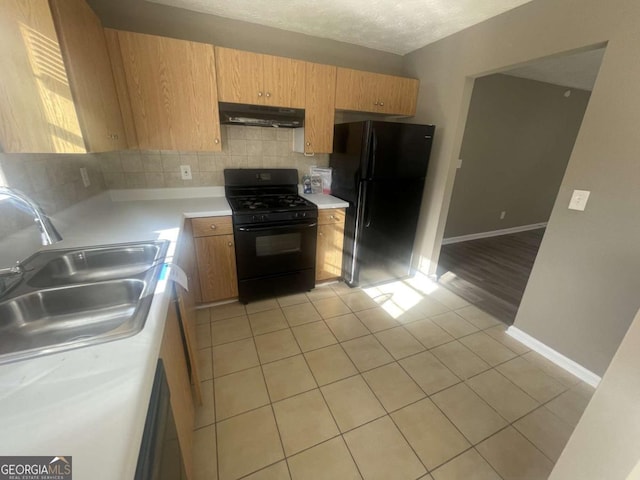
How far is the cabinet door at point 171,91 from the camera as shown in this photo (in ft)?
5.81

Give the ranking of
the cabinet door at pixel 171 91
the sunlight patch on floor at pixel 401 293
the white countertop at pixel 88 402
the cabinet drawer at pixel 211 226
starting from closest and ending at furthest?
the white countertop at pixel 88 402 → the cabinet door at pixel 171 91 → the cabinet drawer at pixel 211 226 → the sunlight patch on floor at pixel 401 293

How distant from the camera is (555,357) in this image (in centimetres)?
187

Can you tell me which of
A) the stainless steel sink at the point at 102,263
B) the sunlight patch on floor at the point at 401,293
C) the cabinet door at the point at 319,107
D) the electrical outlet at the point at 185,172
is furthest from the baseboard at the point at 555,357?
the electrical outlet at the point at 185,172

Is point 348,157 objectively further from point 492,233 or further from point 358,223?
point 492,233

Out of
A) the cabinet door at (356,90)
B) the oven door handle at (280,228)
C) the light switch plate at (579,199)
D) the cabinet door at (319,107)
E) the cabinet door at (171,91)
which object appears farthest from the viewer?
the cabinet door at (356,90)

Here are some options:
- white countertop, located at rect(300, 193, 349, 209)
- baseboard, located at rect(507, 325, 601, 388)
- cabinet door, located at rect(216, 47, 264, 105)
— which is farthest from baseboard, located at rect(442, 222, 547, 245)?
cabinet door, located at rect(216, 47, 264, 105)

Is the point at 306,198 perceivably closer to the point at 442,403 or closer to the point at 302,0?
the point at 302,0

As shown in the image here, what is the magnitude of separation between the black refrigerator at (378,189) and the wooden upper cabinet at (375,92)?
25 cm

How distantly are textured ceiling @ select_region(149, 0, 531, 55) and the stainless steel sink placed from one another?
1915mm

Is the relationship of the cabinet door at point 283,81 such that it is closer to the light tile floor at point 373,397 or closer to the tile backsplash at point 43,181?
the tile backsplash at point 43,181

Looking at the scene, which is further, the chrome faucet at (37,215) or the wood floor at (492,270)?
the wood floor at (492,270)

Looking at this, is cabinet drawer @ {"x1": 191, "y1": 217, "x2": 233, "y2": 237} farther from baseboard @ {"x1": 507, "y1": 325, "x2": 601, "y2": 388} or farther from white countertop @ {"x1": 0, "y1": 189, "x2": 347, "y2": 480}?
baseboard @ {"x1": 507, "y1": 325, "x2": 601, "y2": 388}

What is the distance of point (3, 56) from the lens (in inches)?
35.7

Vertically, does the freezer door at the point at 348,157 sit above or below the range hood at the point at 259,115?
below
